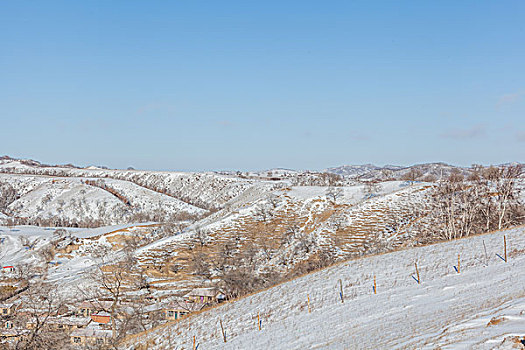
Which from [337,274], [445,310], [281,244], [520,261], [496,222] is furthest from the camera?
[281,244]

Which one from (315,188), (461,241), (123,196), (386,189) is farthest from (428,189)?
(123,196)

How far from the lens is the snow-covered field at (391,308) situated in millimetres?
10320

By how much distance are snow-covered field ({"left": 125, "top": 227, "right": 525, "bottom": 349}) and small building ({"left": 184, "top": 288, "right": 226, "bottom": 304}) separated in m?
14.1

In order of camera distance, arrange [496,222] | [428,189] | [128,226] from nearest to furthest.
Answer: [496,222], [428,189], [128,226]

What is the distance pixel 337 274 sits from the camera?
2344 cm

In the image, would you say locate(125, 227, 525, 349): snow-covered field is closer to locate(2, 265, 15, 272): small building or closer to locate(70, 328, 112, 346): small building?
locate(70, 328, 112, 346): small building

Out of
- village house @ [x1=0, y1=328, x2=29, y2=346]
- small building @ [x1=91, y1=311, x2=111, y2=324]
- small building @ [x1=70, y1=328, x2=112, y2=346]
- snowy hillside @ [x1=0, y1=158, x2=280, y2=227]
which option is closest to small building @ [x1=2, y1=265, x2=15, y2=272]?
small building @ [x1=91, y1=311, x2=111, y2=324]

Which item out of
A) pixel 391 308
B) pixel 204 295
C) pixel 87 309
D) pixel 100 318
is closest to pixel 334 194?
pixel 204 295

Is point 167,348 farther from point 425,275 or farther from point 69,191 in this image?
point 69,191

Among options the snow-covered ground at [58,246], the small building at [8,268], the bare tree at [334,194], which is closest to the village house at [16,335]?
the snow-covered ground at [58,246]

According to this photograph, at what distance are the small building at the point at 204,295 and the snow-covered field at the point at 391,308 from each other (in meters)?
14.1

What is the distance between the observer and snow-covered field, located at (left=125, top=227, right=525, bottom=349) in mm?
10320

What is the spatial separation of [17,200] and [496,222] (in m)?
141

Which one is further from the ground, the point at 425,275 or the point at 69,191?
the point at 69,191
